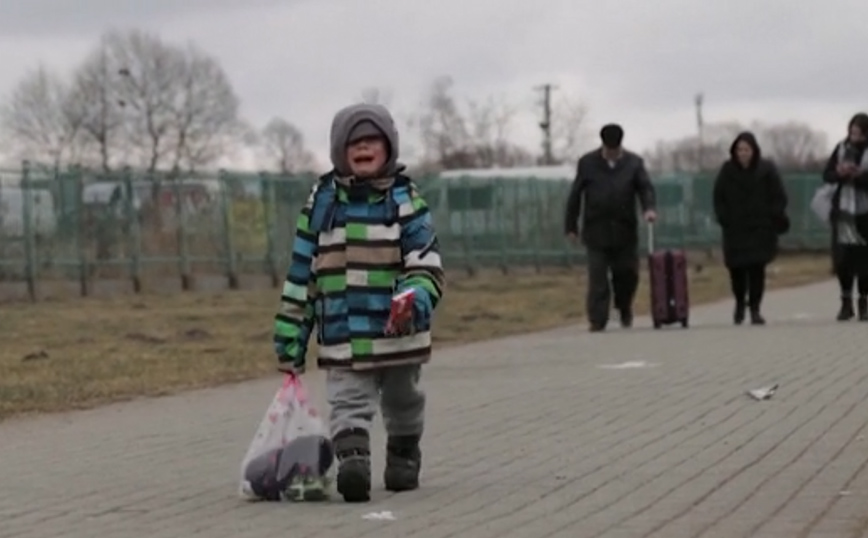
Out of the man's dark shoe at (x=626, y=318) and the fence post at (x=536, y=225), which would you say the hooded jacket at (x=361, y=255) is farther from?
the fence post at (x=536, y=225)

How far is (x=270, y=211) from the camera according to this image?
4231cm

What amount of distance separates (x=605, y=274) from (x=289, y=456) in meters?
12.6

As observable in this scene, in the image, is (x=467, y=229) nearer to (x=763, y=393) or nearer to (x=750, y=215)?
(x=750, y=215)

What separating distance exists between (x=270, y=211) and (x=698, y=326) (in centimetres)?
2089

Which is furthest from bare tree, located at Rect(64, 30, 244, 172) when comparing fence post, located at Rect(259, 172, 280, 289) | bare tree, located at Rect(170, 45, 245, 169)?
fence post, located at Rect(259, 172, 280, 289)

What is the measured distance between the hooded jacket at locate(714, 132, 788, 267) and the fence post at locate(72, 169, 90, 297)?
1647 centimetres

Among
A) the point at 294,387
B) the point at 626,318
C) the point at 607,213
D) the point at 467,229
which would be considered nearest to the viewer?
the point at 294,387

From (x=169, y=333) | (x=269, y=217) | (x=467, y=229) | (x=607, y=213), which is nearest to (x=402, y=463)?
(x=607, y=213)

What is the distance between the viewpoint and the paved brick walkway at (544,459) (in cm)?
835

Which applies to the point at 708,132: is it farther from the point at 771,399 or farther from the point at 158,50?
the point at 771,399

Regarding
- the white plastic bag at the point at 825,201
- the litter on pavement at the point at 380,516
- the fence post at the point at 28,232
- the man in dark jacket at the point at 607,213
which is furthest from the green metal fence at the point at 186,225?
the litter on pavement at the point at 380,516

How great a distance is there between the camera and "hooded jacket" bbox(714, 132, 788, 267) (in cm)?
2161

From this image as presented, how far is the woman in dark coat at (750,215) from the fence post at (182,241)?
730 inches

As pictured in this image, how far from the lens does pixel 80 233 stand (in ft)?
120
